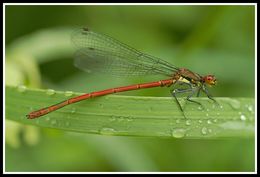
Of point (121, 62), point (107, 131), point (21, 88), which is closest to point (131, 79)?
point (121, 62)

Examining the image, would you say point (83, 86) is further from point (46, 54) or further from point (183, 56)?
point (183, 56)

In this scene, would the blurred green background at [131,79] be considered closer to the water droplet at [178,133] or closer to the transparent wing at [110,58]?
the transparent wing at [110,58]

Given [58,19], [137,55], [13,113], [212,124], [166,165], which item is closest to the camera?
[212,124]

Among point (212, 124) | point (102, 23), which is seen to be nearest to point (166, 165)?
point (212, 124)

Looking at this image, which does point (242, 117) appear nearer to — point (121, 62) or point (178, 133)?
point (178, 133)

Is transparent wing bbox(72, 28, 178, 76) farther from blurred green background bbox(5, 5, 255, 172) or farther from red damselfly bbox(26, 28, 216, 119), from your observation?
blurred green background bbox(5, 5, 255, 172)

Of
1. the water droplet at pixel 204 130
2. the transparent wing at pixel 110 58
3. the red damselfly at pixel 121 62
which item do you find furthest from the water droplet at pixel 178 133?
the transparent wing at pixel 110 58
